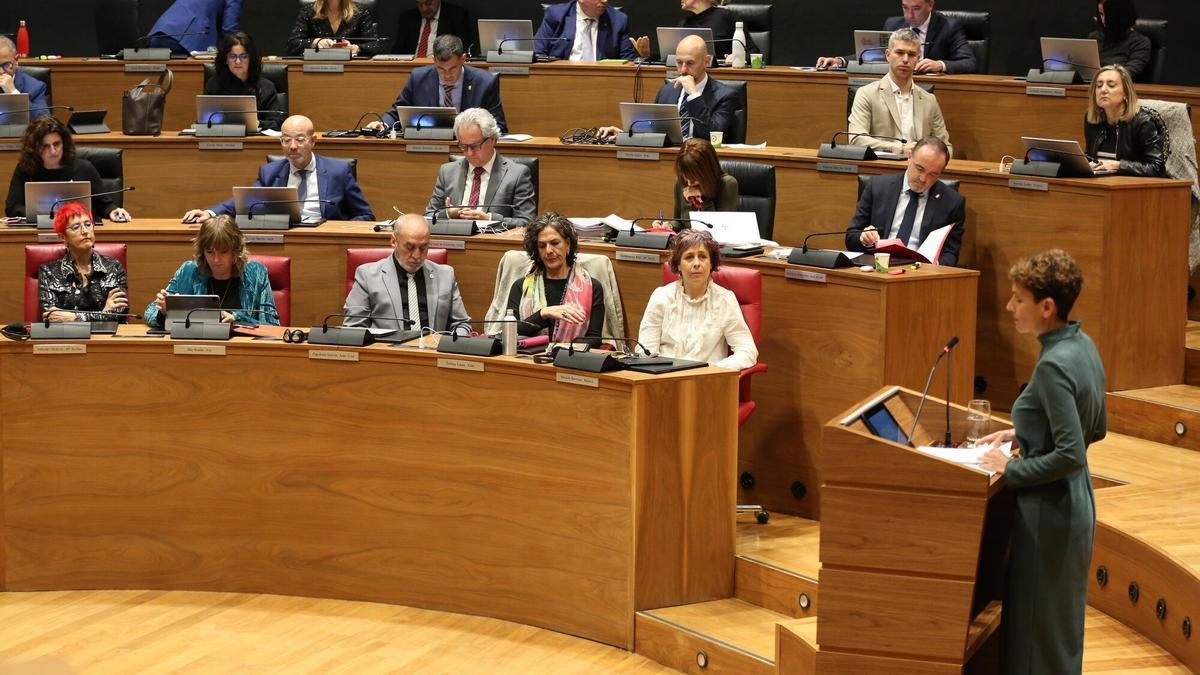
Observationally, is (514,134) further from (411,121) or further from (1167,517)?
(1167,517)

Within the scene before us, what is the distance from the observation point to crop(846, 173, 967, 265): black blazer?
4766mm

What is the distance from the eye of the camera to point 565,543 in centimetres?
393

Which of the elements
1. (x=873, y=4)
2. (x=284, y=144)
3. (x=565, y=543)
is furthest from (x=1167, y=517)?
(x=873, y=4)

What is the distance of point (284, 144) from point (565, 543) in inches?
90.1

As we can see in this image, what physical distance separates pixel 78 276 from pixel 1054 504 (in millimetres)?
3323

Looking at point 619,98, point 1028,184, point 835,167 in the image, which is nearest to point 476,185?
point 619,98

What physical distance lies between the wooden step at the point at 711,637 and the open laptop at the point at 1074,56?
269 cm

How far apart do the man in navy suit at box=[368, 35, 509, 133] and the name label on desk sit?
101 inches

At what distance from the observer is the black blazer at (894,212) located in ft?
15.6

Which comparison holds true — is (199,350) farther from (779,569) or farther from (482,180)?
(779,569)

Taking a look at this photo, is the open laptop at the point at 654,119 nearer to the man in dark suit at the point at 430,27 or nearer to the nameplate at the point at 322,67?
the nameplate at the point at 322,67

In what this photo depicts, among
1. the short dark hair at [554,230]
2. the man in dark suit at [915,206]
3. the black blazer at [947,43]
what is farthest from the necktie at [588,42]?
the short dark hair at [554,230]

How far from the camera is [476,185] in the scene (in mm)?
5457

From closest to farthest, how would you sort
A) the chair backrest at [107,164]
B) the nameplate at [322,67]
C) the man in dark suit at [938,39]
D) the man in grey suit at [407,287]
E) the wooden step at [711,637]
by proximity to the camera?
the wooden step at [711,637], the man in grey suit at [407,287], the chair backrest at [107,164], the man in dark suit at [938,39], the nameplate at [322,67]
